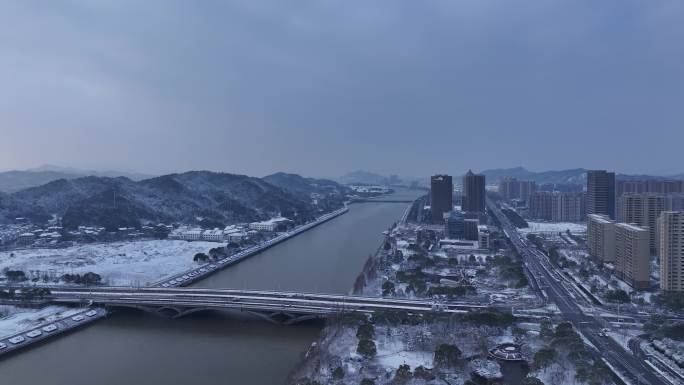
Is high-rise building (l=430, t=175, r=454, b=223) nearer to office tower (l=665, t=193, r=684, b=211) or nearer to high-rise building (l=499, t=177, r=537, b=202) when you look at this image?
office tower (l=665, t=193, r=684, b=211)

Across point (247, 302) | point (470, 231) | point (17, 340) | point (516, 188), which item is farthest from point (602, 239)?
point (516, 188)

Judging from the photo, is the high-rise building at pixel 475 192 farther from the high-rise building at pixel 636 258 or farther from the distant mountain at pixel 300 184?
the distant mountain at pixel 300 184

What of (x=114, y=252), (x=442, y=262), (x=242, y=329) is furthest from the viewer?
(x=114, y=252)

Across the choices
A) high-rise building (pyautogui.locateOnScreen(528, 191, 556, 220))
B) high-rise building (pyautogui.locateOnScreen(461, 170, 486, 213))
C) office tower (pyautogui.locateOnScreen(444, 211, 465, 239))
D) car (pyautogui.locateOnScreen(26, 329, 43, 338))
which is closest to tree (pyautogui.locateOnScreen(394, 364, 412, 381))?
car (pyautogui.locateOnScreen(26, 329, 43, 338))

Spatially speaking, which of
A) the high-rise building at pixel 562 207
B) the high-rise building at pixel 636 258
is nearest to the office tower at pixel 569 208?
the high-rise building at pixel 562 207

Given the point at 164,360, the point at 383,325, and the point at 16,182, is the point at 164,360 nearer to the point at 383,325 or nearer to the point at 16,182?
the point at 383,325

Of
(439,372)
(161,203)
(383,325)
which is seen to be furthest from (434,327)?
(161,203)

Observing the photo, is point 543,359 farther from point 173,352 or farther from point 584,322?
point 173,352
